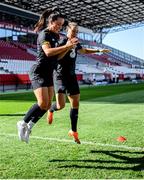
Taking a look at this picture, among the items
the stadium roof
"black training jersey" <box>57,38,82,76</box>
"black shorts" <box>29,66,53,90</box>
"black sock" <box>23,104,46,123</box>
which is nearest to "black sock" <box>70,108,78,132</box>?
"black training jersey" <box>57,38,82,76</box>

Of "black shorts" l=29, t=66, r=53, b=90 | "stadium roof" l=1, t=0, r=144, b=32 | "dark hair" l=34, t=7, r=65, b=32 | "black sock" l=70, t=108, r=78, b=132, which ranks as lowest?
"black sock" l=70, t=108, r=78, b=132

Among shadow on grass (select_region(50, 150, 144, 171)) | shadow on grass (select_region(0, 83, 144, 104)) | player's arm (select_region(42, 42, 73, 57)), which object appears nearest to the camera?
shadow on grass (select_region(50, 150, 144, 171))

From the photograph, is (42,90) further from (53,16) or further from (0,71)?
(0,71)

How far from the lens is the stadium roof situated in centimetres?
5022

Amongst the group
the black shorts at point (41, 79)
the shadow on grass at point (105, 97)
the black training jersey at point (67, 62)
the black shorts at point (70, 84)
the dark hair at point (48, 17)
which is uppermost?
the dark hair at point (48, 17)

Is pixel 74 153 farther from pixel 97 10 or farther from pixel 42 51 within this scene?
pixel 97 10

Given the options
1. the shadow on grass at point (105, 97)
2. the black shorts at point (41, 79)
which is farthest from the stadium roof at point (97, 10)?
the black shorts at point (41, 79)

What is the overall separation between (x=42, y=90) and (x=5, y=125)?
3.51 meters

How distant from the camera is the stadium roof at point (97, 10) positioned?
50.2m

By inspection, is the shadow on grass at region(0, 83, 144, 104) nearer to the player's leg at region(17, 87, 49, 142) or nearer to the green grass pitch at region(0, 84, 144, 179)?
the green grass pitch at region(0, 84, 144, 179)

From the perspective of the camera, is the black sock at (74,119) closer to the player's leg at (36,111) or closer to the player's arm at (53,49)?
the player's leg at (36,111)

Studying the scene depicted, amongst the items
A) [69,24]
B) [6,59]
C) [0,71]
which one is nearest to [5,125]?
[69,24]

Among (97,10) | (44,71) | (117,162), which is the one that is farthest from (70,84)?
(97,10)

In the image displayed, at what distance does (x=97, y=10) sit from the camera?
184ft
